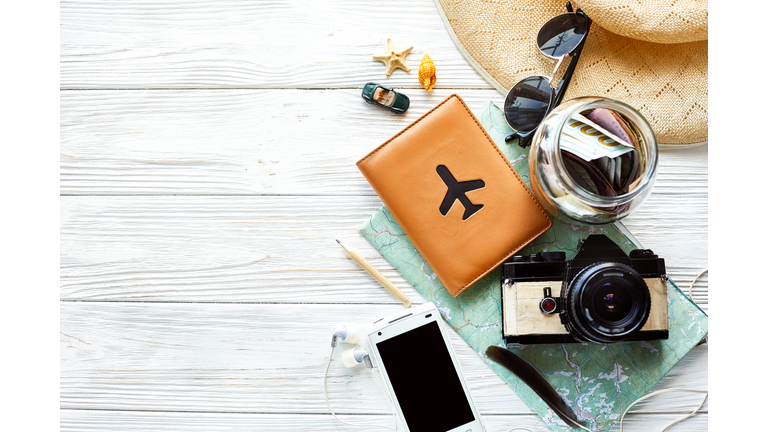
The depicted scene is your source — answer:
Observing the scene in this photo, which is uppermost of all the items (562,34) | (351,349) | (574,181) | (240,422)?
(562,34)

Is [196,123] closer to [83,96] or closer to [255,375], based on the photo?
[83,96]

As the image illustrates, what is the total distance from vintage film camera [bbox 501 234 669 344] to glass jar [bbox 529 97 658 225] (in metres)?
0.07

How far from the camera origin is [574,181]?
0.55 m

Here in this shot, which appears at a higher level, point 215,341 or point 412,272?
point 412,272

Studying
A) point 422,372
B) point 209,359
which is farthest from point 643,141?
point 209,359

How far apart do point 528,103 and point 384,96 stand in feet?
0.71

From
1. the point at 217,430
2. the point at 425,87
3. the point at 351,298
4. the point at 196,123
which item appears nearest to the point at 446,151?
the point at 425,87

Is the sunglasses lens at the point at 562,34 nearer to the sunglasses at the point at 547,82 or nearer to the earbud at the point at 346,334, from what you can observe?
the sunglasses at the point at 547,82

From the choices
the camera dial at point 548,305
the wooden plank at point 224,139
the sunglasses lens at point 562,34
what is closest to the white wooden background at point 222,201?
the wooden plank at point 224,139

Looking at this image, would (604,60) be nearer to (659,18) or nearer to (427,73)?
(659,18)

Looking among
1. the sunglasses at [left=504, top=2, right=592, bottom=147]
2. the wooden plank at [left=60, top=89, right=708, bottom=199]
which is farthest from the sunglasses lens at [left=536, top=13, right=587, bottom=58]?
the wooden plank at [left=60, top=89, right=708, bottom=199]

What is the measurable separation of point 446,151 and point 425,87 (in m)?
0.11

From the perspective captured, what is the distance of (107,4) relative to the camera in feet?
2.43

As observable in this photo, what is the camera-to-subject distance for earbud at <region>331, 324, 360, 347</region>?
68cm
